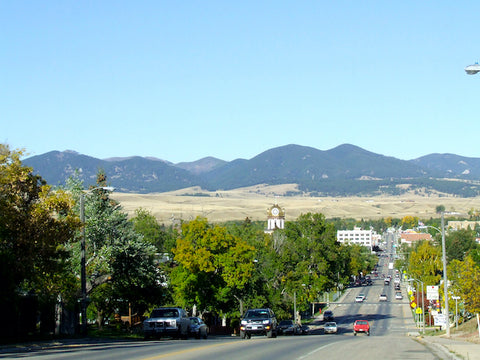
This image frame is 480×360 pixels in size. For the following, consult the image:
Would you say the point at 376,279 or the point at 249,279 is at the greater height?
the point at 249,279

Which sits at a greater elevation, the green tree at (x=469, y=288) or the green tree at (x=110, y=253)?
the green tree at (x=110, y=253)

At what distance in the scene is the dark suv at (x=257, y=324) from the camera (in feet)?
127

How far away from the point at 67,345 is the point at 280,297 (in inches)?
2167

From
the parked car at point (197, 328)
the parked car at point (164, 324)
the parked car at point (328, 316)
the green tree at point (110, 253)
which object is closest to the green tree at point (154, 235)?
the parked car at point (328, 316)

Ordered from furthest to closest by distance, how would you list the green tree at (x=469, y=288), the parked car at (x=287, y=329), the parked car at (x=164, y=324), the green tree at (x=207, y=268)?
1. the green tree at (x=207, y=268)
2. the parked car at (x=287, y=329)
3. the green tree at (x=469, y=288)
4. the parked car at (x=164, y=324)

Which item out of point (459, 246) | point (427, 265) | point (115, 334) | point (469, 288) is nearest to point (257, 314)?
point (115, 334)

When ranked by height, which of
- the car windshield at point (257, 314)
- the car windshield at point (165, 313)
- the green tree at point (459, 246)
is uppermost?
the car windshield at point (165, 313)

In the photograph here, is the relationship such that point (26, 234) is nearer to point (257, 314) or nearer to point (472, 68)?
point (257, 314)

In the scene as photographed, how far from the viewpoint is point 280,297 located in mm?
83562

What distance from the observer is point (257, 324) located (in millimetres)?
38938

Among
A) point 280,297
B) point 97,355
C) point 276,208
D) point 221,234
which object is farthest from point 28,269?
point 276,208

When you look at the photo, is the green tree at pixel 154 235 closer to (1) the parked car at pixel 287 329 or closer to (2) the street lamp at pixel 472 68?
(1) the parked car at pixel 287 329

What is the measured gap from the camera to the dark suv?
1522 inches

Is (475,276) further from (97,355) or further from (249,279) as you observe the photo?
(97,355)
